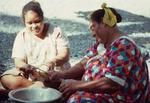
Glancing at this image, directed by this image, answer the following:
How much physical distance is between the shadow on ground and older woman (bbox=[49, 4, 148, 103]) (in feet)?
8.22

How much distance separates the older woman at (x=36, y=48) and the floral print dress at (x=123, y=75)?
0.91m

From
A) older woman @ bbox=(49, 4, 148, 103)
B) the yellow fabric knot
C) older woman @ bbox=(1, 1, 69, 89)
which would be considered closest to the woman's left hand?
older woman @ bbox=(49, 4, 148, 103)

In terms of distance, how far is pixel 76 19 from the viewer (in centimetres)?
784

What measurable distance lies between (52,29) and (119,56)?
1.37m

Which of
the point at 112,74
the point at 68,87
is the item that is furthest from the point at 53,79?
the point at 112,74

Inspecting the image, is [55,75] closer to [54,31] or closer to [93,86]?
[93,86]

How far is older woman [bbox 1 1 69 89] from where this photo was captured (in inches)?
175

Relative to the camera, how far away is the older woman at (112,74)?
11.3 ft

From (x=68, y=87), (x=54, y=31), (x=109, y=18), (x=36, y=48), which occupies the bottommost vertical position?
(x=68, y=87)

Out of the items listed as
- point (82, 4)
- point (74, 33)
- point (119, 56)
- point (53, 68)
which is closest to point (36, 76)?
point (53, 68)

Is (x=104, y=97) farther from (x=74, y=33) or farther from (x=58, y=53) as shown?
(x=74, y=33)

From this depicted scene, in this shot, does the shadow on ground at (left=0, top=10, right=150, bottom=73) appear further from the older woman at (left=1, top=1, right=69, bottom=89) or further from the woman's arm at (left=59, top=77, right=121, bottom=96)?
the woman's arm at (left=59, top=77, right=121, bottom=96)

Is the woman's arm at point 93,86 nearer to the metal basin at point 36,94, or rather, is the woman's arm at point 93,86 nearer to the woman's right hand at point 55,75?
the metal basin at point 36,94

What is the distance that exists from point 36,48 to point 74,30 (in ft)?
9.31
